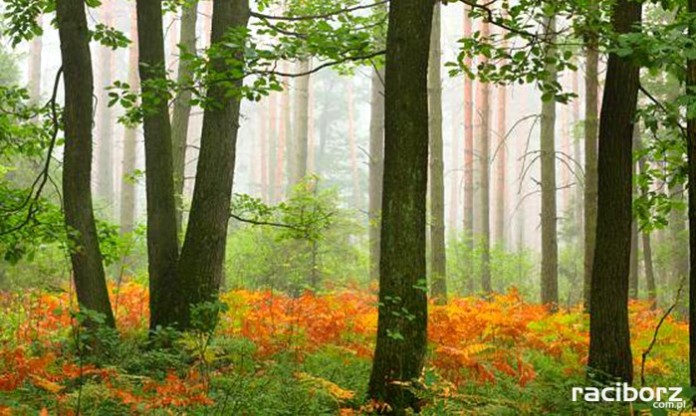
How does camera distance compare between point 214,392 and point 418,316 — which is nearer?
point 418,316

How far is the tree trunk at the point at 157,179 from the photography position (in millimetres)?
7464

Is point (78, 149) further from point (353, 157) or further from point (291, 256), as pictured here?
point (353, 157)

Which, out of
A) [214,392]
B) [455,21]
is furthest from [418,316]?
[455,21]

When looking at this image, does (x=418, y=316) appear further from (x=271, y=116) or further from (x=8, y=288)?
(x=271, y=116)

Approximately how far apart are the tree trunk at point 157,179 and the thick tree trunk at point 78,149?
96cm

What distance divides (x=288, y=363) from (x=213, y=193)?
2.03 metres

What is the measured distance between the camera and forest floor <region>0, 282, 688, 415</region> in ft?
17.2

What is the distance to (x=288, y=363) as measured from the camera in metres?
7.09

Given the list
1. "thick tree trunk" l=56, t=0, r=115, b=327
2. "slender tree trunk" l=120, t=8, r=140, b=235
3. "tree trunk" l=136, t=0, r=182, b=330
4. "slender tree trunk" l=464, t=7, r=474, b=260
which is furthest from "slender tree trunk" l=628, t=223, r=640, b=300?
"thick tree trunk" l=56, t=0, r=115, b=327

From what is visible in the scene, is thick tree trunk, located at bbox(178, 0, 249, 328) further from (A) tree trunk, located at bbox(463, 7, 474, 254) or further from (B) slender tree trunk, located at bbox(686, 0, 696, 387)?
(A) tree trunk, located at bbox(463, 7, 474, 254)

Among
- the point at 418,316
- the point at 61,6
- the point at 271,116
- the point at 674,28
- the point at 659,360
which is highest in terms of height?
the point at 271,116

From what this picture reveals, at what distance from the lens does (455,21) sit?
5856 cm

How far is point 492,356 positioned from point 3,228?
214 inches

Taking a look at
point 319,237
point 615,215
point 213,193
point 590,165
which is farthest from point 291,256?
point 615,215
